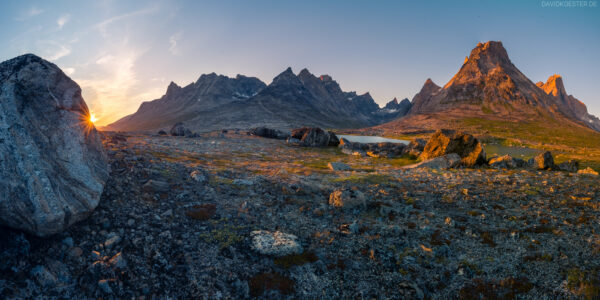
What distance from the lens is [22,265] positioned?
17.9ft

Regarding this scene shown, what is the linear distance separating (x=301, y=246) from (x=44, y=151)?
8.61m

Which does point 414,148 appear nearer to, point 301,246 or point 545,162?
point 545,162

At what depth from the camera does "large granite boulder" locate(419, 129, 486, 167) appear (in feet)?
79.9

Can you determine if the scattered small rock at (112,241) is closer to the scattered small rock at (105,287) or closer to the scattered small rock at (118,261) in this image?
the scattered small rock at (118,261)

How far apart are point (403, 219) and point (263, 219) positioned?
20.5 ft

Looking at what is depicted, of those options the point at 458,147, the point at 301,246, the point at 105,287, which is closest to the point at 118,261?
the point at 105,287

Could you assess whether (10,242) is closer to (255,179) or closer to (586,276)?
(255,179)

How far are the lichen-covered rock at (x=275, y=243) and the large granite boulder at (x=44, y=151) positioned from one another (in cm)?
532

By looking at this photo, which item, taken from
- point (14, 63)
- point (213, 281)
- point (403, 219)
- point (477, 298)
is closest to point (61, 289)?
point (213, 281)

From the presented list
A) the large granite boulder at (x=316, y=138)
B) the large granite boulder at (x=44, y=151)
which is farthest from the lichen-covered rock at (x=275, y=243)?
the large granite boulder at (x=316, y=138)

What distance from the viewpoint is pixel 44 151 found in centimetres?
738

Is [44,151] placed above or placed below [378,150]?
above

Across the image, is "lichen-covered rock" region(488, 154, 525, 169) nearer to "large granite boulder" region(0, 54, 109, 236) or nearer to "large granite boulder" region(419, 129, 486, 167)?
"large granite boulder" region(419, 129, 486, 167)

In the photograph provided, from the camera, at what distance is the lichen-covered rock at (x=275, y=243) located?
26.3 feet
